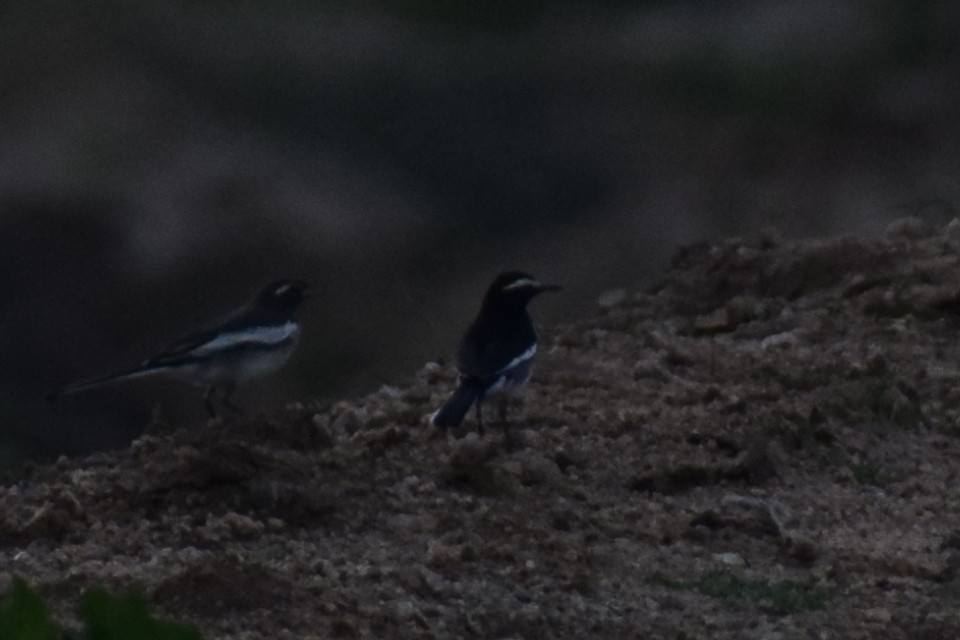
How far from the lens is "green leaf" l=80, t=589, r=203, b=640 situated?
4785 millimetres

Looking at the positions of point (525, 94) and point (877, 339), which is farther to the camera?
point (525, 94)

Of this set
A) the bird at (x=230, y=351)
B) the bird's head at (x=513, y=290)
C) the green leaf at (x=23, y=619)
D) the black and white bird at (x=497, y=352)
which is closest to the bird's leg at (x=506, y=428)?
the black and white bird at (x=497, y=352)

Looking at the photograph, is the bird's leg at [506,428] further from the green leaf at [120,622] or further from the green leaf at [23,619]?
the green leaf at [23,619]

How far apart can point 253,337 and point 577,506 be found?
246 centimetres

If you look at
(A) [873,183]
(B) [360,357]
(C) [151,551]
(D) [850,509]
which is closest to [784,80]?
(A) [873,183]

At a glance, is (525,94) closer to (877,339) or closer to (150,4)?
(150,4)

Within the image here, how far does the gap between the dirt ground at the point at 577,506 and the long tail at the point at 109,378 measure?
0.43m

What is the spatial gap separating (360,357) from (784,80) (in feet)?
39.8

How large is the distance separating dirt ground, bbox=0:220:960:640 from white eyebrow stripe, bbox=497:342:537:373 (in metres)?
0.23

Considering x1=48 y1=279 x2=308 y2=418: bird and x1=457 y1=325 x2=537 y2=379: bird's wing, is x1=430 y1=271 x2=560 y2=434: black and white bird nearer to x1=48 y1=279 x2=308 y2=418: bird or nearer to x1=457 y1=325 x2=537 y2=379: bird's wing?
x1=457 y1=325 x2=537 y2=379: bird's wing

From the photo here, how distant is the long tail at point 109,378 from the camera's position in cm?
972

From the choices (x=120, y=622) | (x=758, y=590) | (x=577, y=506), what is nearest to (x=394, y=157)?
(x=577, y=506)

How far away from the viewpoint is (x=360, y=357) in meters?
14.6

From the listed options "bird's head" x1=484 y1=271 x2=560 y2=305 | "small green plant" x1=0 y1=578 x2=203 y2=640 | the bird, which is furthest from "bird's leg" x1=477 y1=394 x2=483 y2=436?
"small green plant" x1=0 y1=578 x2=203 y2=640
